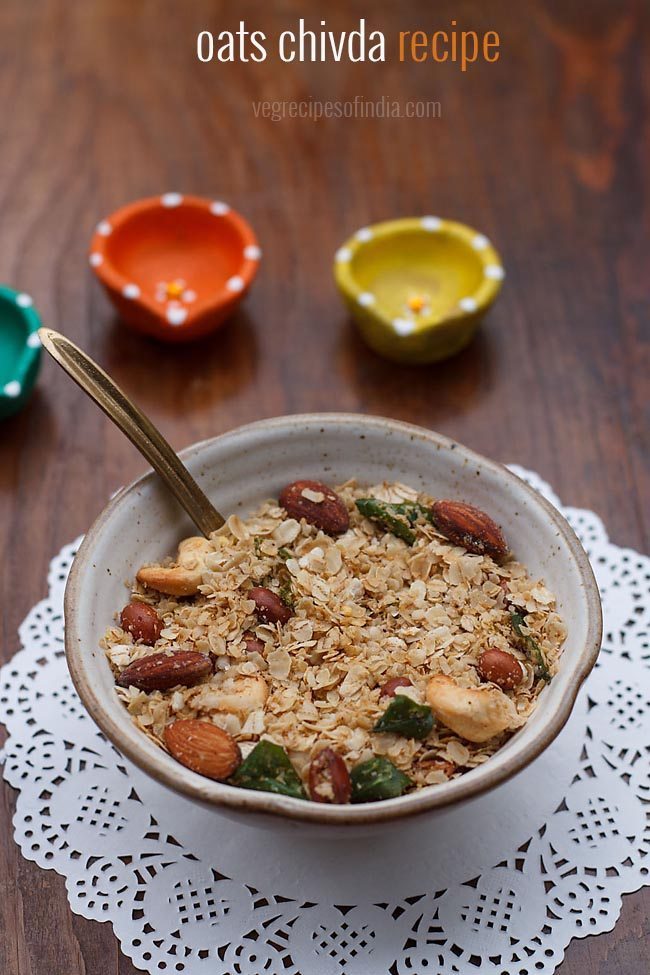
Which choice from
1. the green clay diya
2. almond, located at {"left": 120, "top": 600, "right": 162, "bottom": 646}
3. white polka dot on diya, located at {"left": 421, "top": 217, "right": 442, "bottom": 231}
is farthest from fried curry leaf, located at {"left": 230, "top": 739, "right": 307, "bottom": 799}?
white polka dot on diya, located at {"left": 421, "top": 217, "right": 442, "bottom": 231}

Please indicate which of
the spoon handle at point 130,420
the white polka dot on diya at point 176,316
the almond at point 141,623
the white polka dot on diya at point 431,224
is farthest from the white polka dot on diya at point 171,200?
the almond at point 141,623

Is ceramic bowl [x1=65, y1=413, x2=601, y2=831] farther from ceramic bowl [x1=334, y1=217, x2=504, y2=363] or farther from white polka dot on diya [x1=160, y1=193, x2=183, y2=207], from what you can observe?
white polka dot on diya [x1=160, y1=193, x2=183, y2=207]

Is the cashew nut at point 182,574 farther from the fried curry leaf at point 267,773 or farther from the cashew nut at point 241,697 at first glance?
the fried curry leaf at point 267,773

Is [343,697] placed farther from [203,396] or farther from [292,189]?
[292,189]

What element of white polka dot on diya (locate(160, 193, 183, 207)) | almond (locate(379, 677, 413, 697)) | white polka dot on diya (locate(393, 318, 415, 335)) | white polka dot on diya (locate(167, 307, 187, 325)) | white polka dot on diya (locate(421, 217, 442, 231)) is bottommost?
white polka dot on diya (locate(393, 318, 415, 335))

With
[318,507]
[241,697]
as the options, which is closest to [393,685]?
[241,697]

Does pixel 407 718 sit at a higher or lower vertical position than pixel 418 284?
higher

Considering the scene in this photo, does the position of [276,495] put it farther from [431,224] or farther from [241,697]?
[431,224]
